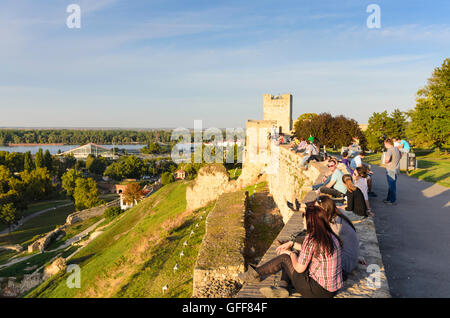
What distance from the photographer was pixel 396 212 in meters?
7.54

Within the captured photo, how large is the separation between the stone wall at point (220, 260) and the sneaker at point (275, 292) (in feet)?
12.2

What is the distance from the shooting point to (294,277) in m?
3.74

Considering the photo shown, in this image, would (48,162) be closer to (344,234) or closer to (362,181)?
(362,181)

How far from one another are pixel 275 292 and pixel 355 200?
11.5 feet

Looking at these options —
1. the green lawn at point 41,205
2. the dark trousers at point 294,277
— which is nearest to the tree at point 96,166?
the green lawn at point 41,205

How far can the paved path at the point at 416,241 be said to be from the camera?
4074 mm

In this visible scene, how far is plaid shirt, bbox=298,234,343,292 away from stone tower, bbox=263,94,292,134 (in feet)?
121

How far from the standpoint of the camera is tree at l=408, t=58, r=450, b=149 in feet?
82.2

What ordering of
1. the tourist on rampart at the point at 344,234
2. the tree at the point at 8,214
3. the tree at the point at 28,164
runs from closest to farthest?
1. the tourist on rampart at the point at 344,234
2. the tree at the point at 8,214
3. the tree at the point at 28,164

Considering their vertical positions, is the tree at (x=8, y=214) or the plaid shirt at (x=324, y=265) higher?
the plaid shirt at (x=324, y=265)

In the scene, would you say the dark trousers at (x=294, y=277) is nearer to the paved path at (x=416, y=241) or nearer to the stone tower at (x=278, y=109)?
the paved path at (x=416, y=241)

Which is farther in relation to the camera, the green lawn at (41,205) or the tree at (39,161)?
the tree at (39,161)

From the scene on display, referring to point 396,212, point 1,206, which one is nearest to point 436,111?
point 396,212
